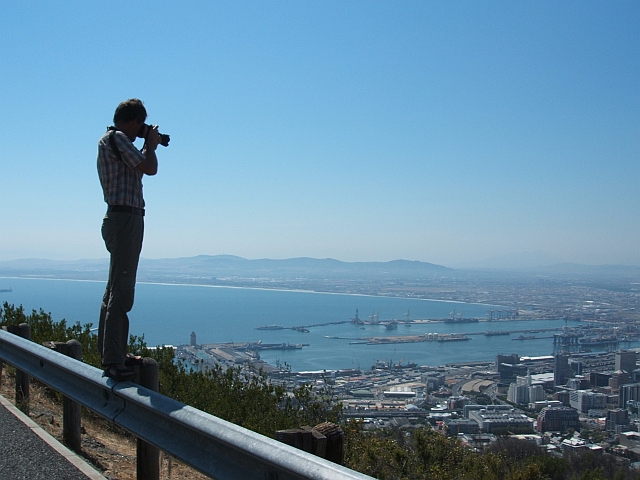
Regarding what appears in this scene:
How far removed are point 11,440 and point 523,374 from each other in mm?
26565

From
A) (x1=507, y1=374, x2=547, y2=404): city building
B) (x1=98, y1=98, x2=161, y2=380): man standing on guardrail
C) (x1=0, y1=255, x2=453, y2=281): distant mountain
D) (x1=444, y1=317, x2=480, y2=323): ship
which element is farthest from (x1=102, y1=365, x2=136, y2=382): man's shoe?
(x1=0, y1=255, x2=453, y2=281): distant mountain

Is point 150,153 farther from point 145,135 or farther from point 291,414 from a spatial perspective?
point 291,414

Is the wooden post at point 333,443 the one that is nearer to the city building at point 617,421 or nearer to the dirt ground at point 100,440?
the dirt ground at point 100,440

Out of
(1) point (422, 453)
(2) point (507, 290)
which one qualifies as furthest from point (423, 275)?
(1) point (422, 453)

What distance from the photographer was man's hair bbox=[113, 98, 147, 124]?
9.77ft

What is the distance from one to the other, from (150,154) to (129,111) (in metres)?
0.26

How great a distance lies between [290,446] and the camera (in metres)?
1.86

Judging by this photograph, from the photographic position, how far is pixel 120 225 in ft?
9.47

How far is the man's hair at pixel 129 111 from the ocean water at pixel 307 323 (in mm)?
12331

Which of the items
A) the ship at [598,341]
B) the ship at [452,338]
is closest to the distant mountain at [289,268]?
the ship at [452,338]

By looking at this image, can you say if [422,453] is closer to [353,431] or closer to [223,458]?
[353,431]

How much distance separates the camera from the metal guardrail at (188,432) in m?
1.77

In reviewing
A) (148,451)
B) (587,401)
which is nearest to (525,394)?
(587,401)

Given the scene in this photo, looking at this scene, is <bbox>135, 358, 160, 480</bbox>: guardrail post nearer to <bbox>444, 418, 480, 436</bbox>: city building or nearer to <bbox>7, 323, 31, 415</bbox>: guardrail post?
<bbox>7, 323, 31, 415</bbox>: guardrail post
